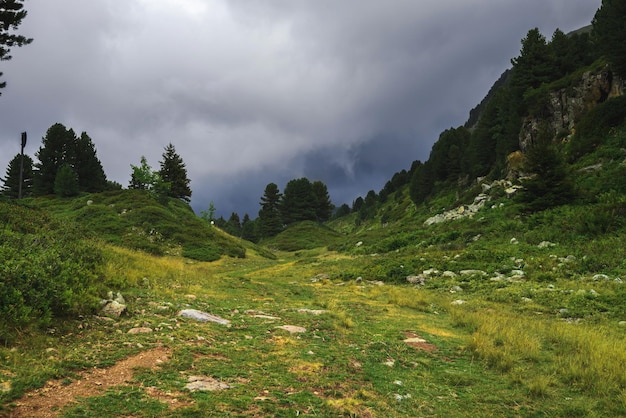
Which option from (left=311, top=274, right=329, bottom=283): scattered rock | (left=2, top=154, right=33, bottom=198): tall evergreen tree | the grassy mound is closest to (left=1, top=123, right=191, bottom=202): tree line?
(left=2, top=154, right=33, bottom=198): tall evergreen tree

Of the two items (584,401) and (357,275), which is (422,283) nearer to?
(357,275)

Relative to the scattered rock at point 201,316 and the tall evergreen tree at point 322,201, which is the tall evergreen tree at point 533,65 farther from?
the tall evergreen tree at point 322,201

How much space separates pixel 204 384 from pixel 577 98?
4407 cm

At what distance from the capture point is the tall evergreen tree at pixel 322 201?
112 m

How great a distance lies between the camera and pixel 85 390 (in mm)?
4961

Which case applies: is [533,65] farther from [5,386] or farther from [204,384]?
[5,386]

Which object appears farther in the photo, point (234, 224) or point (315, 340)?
point (234, 224)

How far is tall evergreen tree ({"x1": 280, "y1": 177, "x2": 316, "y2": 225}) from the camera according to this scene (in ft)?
340

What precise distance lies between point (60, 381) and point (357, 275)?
19878 mm

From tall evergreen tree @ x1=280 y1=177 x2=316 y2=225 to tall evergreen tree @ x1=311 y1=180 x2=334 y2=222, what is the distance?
5.95 metres

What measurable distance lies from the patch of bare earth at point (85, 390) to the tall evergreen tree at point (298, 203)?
97.3 m

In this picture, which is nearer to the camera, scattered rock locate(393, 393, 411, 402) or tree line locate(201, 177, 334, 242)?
scattered rock locate(393, 393, 411, 402)

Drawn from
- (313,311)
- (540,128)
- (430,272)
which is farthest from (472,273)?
(540,128)

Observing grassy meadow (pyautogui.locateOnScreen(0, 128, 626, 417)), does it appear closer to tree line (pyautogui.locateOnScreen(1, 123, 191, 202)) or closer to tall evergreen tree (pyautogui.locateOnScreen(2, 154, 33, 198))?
tree line (pyautogui.locateOnScreen(1, 123, 191, 202))
